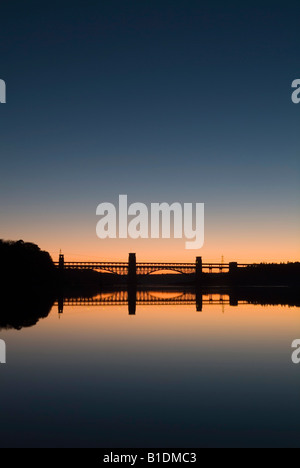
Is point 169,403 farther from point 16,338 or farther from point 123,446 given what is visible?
point 16,338

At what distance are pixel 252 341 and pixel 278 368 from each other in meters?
6.60

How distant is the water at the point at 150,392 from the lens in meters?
9.34

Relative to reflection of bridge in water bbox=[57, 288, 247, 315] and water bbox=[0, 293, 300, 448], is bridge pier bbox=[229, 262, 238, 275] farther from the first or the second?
water bbox=[0, 293, 300, 448]

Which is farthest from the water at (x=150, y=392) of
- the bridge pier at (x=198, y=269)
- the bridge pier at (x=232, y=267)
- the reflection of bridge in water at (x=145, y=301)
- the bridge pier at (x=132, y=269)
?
the bridge pier at (x=232, y=267)

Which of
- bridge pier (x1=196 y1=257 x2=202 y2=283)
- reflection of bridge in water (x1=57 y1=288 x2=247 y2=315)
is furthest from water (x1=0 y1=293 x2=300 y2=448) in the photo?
bridge pier (x1=196 y1=257 x2=202 y2=283)

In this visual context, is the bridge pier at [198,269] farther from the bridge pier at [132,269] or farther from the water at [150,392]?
the water at [150,392]

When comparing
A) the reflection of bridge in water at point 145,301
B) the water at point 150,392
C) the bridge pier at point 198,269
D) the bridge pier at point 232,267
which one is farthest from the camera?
the bridge pier at point 232,267

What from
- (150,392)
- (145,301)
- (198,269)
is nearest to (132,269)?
(198,269)

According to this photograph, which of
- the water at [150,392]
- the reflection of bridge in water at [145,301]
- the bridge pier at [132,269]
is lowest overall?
the water at [150,392]

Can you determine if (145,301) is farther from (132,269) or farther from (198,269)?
(198,269)

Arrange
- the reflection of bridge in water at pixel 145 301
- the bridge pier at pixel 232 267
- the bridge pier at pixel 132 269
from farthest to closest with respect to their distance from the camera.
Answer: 1. the bridge pier at pixel 232 267
2. the bridge pier at pixel 132 269
3. the reflection of bridge in water at pixel 145 301

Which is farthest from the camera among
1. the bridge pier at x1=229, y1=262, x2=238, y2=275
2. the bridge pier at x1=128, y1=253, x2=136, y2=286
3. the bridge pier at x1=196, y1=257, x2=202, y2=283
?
the bridge pier at x1=229, y1=262, x2=238, y2=275

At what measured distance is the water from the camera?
934 cm

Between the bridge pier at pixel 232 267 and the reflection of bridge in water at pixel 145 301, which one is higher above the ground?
the bridge pier at pixel 232 267
